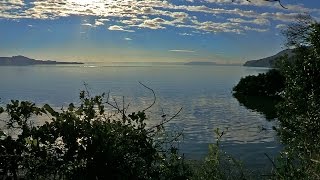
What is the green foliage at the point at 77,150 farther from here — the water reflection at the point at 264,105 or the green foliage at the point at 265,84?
the green foliage at the point at 265,84

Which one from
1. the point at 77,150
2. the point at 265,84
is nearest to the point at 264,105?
the point at 265,84

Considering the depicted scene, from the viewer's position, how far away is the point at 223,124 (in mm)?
64750

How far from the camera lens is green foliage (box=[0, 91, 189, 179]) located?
17.5 feet

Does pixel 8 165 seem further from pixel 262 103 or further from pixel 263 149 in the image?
pixel 262 103

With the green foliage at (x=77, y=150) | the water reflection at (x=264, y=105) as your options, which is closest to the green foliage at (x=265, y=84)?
the water reflection at (x=264, y=105)

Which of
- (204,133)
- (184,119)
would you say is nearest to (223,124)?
(184,119)

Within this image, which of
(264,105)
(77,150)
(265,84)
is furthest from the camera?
(265,84)

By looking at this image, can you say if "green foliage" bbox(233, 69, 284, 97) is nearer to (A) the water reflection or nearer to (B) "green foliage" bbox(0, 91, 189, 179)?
(A) the water reflection

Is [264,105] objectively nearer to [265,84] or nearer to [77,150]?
[265,84]

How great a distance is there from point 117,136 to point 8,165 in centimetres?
132

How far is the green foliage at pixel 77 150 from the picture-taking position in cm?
532

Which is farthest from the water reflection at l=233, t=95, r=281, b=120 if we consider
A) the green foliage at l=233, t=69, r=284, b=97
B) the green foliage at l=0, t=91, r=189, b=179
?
the green foliage at l=0, t=91, r=189, b=179

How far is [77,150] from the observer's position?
17.8 feet

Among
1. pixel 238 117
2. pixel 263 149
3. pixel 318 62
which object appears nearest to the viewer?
pixel 318 62
